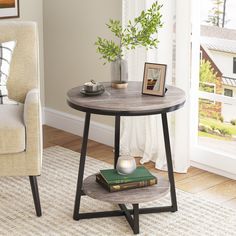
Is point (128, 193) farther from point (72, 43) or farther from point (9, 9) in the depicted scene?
point (9, 9)

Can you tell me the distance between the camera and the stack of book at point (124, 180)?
9.68 ft

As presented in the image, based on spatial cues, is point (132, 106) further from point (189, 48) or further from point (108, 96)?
point (189, 48)

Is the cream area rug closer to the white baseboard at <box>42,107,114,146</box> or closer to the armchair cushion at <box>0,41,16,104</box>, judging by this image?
the armchair cushion at <box>0,41,16,104</box>

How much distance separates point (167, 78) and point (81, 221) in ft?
3.61

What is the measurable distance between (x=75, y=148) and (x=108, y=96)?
4.27ft

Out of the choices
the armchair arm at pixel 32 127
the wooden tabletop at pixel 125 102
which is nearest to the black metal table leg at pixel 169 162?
the wooden tabletop at pixel 125 102

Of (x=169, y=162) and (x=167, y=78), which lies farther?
(x=167, y=78)

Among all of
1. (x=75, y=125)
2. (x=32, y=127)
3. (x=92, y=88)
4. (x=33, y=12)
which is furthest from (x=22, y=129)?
(x=33, y=12)

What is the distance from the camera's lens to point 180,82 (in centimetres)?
361

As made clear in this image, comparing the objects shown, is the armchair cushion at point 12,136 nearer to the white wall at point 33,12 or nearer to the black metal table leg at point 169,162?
the black metal table leg at point 169,162

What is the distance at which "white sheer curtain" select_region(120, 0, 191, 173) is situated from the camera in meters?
3.55

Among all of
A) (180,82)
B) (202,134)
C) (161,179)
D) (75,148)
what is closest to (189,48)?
(180,82)

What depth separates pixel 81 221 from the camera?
3021 millimetres

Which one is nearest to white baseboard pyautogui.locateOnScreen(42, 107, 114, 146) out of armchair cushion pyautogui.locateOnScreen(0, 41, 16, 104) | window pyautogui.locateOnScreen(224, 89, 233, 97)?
window pyautogui.locateOnScreen(224, 89, 233, 97)
